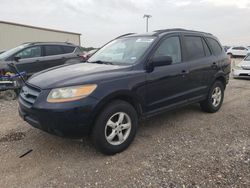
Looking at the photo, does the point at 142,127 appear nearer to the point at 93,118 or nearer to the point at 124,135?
the point at 124,135

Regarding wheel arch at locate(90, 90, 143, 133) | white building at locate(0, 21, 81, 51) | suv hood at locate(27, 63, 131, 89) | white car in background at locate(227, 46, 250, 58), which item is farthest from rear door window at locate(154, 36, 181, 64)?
white car in background at locate(227, 46, 250, 58)

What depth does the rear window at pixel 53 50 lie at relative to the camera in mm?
8780

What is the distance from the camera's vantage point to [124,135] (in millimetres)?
3652

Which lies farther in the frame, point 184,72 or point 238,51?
point 238,51

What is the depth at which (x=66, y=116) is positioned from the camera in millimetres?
3047

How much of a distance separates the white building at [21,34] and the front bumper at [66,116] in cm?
2264

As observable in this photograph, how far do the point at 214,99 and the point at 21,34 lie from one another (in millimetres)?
23383

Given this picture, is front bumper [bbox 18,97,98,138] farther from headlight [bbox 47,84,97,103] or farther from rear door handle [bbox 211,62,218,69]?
rear door handle [bbox 211,62,218,69]

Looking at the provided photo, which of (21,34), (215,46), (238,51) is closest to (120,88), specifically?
(215,46)

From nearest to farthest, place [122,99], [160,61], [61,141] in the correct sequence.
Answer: [122,99] < [160,61] < [61,141]

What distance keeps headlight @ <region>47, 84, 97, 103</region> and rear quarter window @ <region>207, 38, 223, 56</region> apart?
3475 mm

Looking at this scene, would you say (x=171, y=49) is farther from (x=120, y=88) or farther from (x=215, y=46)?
(x=215, y=46)

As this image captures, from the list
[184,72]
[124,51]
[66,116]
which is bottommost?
[66,116]

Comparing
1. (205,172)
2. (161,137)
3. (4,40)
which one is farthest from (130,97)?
(4,40)
